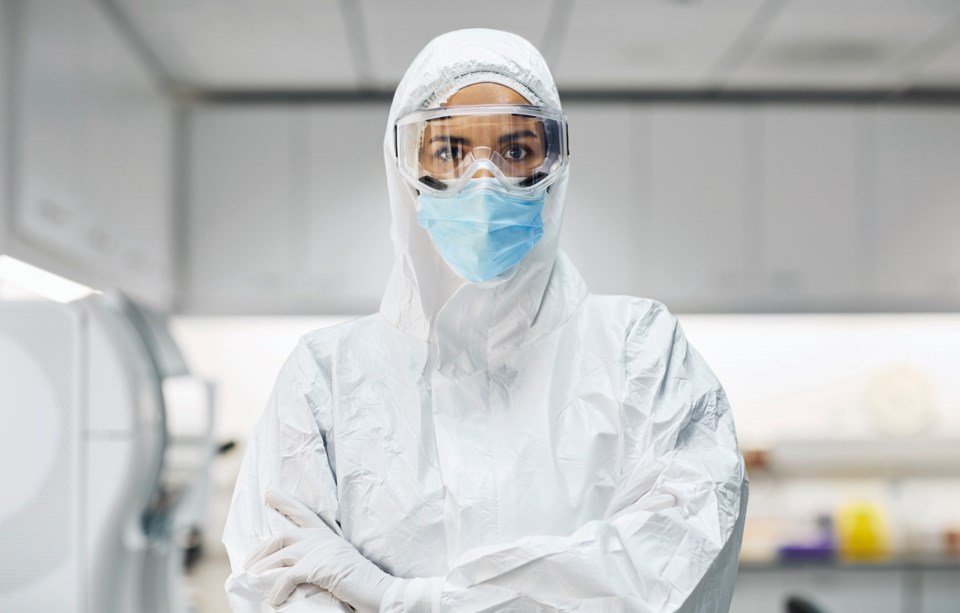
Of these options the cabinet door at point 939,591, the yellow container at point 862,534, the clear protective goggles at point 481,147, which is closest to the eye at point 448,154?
the clear protective goggles at point 481,147

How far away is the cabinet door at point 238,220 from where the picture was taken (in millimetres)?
3742

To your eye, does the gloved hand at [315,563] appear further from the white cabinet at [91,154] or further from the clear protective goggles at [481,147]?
the white cabinet at [91,154]

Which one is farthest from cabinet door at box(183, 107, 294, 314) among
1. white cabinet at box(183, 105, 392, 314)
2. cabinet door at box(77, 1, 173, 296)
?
cabinet door at box(77, 1, 173, 296)

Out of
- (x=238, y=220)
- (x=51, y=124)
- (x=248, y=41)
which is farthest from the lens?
(x=238, y=220)

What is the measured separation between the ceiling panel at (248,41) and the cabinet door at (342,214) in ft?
0.57

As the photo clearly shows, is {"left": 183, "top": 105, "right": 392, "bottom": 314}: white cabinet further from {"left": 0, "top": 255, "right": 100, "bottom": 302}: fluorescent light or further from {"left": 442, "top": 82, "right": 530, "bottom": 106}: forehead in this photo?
{"left": 442, "top": 82, "right": 530, "bottom": 106}: forehead

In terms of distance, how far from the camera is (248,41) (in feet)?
10.8

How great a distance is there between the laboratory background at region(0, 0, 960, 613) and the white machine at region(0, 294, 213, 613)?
1004mm

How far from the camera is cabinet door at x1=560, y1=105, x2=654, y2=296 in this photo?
148 inches

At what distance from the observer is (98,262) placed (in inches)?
114

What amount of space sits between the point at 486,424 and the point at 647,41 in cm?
242

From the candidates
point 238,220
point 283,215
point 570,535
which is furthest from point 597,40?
point 570,535

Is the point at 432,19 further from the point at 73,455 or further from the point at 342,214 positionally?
the point at 73,455

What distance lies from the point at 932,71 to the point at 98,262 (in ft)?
9.83
